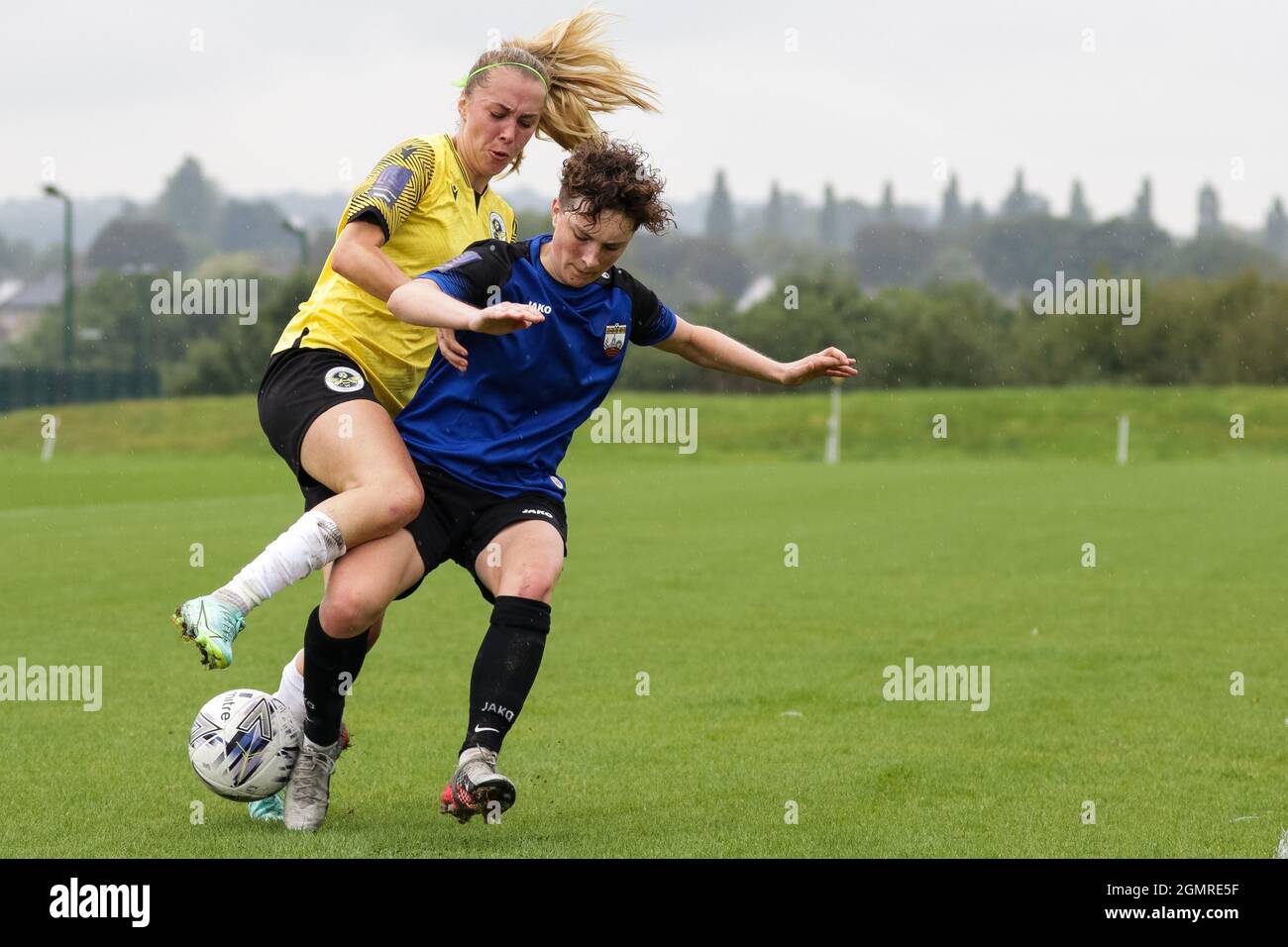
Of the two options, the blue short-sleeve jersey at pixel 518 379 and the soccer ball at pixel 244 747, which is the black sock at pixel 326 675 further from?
the blue short-sleeve jersey at pixel 518 379

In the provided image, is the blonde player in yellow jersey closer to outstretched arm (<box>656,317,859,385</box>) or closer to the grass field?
outstretched arm (<box>656,317,859,385</box>)

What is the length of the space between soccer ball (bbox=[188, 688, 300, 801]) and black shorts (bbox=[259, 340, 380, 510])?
81cm

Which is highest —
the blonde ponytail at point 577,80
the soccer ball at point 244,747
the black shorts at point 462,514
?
the blonde ponytail at point 577,80

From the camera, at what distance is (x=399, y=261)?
6.11 meters

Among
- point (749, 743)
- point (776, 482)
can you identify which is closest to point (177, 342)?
point (776, 482)

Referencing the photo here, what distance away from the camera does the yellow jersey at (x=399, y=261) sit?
6.00m

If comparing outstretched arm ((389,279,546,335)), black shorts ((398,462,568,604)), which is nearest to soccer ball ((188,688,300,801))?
black shorts ((398,462,568,604))

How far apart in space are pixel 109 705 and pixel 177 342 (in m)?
85.4

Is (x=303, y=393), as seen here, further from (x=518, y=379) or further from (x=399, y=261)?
(x=518, y=379)

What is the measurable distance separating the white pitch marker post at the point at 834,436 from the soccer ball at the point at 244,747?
3671cm

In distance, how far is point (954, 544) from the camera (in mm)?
18125

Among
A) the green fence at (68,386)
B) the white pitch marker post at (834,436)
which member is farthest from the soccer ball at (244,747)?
the green fence at (68,386)

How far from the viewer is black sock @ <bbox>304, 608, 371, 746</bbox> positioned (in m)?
5.80

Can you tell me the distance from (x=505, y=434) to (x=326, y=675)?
1.07 meters
